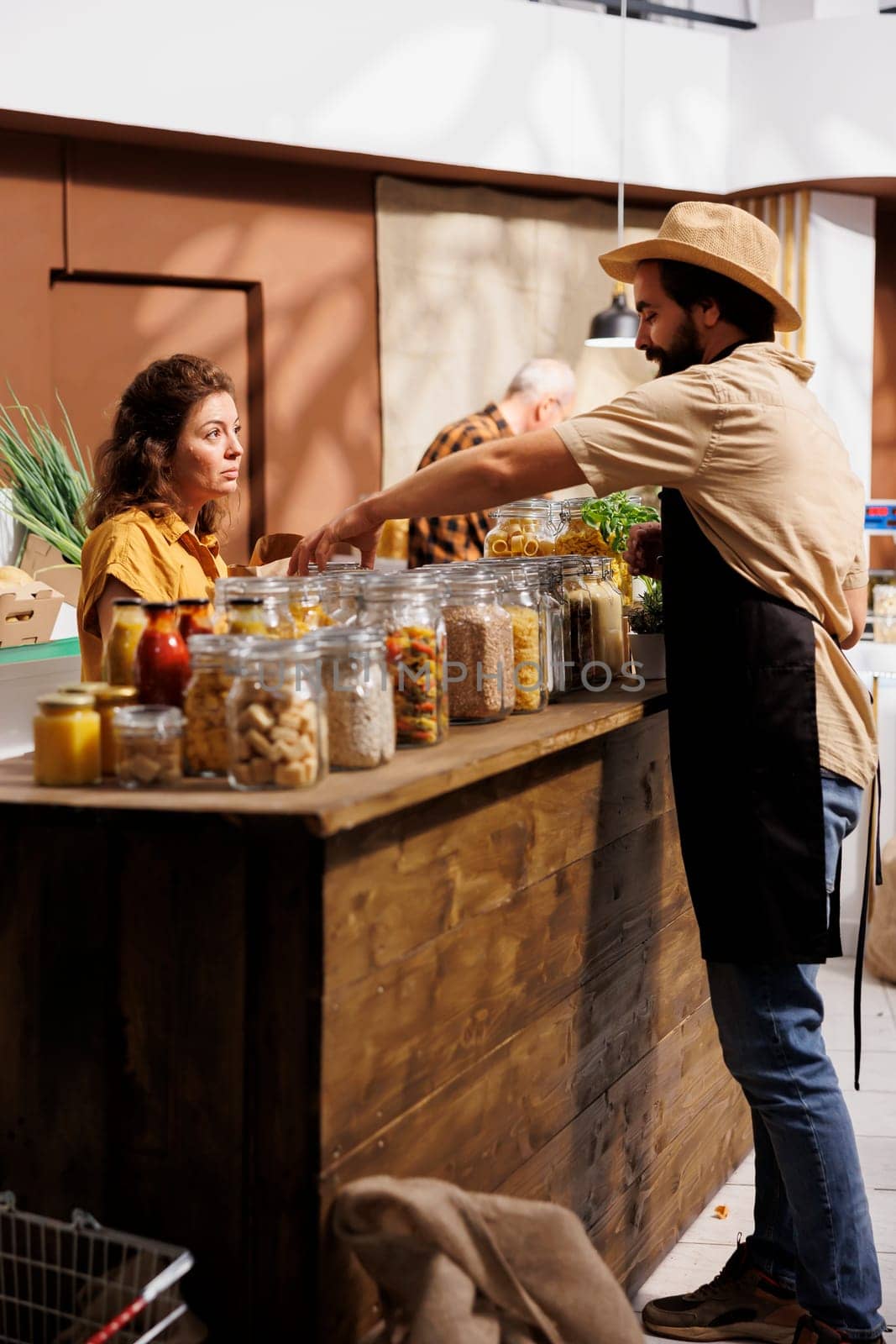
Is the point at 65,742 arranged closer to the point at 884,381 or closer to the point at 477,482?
the point at 477,482

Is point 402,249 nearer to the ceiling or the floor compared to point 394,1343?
nearer to the ceiling

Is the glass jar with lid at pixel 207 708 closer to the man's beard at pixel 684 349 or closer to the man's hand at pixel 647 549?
the man's beard at pixel 684 349

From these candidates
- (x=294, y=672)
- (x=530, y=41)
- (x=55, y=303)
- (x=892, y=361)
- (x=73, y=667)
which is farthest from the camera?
(x=892, y=361)

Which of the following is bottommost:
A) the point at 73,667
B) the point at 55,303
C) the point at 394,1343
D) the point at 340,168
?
the point at 394,1343

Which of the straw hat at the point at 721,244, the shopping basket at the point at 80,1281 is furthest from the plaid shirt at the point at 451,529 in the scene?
the shopping basket at the point at 80,1281

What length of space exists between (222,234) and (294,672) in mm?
5147

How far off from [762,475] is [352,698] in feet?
2.47

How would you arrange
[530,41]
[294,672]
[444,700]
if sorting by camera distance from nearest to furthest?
1. [294,672]
2. [444,700]
3. [530,41]

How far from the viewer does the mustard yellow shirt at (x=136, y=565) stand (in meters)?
2.64

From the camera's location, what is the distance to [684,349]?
2287 mm

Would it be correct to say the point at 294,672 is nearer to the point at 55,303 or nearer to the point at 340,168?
the point at 55,303

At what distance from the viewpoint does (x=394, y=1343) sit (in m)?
1.63

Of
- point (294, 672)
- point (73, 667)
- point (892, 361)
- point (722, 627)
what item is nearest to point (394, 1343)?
point (294, 672)

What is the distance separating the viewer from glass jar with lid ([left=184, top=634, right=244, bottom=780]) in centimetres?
165
